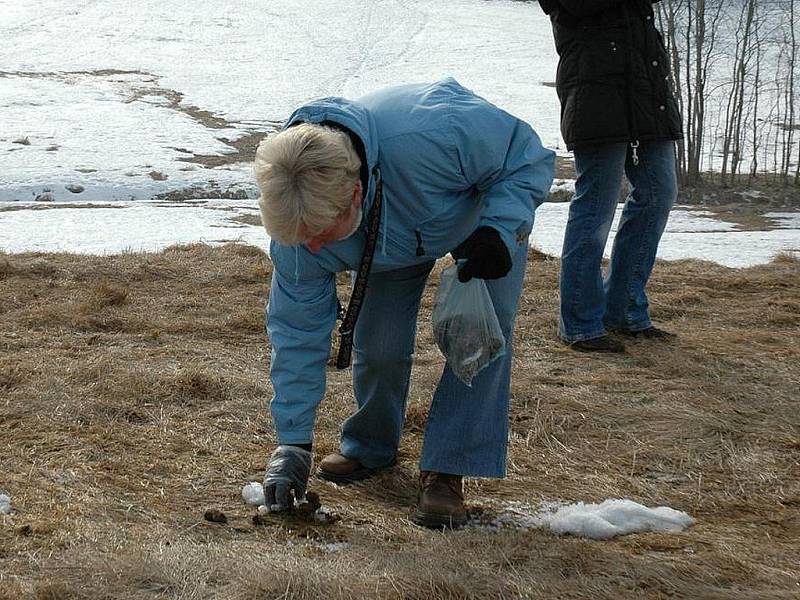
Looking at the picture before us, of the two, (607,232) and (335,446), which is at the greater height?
(607,232)

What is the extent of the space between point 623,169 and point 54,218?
22.7 ft

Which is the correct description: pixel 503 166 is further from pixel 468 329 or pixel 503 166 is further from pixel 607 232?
pixel 607 232

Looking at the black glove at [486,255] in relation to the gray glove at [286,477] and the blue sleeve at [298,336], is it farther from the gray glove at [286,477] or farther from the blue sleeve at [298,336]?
the gray glove at [286,477]

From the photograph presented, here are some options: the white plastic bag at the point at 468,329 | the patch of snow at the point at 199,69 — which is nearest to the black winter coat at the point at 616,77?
the white plastic bag at the point at 468,329

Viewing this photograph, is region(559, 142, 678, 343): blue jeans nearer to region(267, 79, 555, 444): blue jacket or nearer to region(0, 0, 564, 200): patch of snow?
region(267, 79, 555, 444): blue jacket

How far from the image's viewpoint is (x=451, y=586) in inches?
102

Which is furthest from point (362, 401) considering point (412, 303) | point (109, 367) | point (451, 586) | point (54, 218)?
point (54, 218)

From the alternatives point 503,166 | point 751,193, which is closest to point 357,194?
point 503,166

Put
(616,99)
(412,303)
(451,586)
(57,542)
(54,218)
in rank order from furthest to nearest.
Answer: (54,218) < (616,99) < (412,303) < (57,542) < (451,586)

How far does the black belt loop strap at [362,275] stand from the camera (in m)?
2.96

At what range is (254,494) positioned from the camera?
3.38 metres

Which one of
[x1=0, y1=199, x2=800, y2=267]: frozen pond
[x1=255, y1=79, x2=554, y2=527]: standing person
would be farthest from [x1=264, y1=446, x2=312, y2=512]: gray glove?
[x1=0, y1=199, x2=800, y2=267]: frozen pond

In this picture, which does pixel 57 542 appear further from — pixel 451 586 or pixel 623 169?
pixel 623 169

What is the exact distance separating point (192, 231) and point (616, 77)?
5.63 metres
